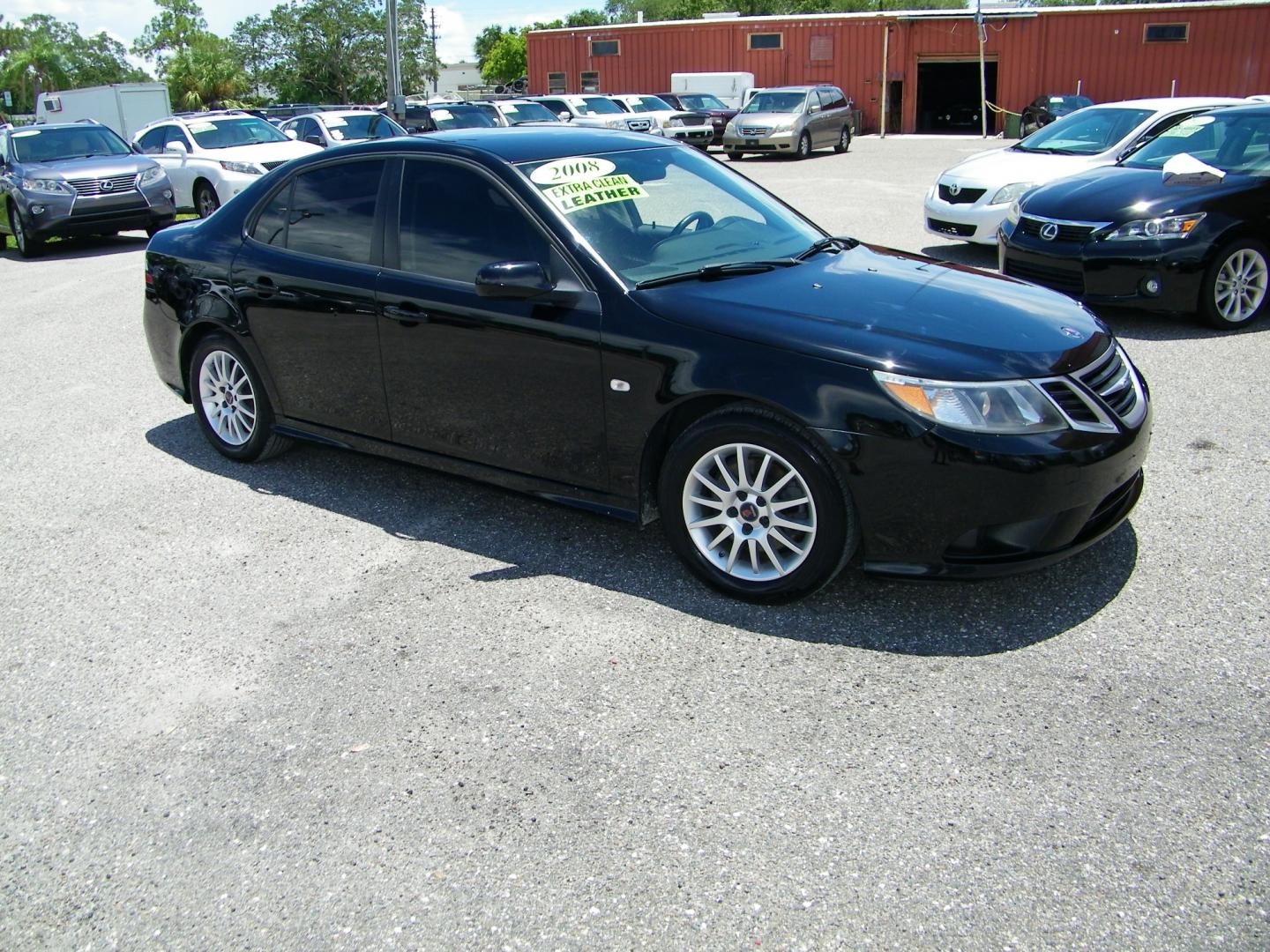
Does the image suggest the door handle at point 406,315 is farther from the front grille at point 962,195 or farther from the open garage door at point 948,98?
the open garage door at point 948,98

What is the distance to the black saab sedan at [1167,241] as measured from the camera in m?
7.62

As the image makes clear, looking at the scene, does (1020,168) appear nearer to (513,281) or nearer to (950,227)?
(950,227)

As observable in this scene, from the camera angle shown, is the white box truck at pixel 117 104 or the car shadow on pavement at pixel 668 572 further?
the white box truck at pixel 117 104

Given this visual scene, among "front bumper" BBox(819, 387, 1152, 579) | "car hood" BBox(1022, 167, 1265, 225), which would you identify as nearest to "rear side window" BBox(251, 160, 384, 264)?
"front bumper" BBox(819, 387, 1152, 579)

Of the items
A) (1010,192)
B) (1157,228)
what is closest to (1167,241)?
(1157,228)

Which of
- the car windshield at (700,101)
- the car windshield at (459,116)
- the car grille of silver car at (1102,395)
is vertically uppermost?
the car windshield at (700,101)

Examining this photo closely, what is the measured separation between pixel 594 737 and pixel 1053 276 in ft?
20.0

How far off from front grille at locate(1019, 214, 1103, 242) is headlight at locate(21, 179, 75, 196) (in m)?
12.0

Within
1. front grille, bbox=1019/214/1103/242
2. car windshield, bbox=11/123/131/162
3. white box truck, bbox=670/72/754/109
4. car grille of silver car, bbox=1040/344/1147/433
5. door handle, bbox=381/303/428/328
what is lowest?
car grille of silver car, bbox=1040/344/1147/433

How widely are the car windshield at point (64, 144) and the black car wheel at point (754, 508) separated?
14069 millimetres

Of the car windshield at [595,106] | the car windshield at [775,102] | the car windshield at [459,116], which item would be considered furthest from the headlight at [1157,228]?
the car windshield at [595,106]

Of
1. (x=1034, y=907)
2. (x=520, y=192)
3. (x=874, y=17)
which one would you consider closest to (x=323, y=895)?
(x=1034, y=907)

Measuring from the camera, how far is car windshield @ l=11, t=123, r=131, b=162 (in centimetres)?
1500

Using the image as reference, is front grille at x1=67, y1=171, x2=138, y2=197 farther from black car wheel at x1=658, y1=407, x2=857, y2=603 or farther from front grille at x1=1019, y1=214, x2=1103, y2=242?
black car wheel at x1=658, y1=407, x2=857, y2=603
